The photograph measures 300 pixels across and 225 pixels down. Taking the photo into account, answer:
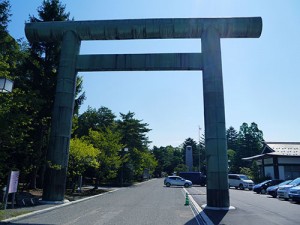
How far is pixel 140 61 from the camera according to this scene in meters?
17.6

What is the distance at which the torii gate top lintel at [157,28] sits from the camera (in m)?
17.4

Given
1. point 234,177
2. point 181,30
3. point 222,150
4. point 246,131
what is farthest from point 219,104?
point 246,131

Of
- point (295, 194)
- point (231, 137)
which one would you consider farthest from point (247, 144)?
point (295, 194)

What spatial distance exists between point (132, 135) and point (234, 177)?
1966 cm

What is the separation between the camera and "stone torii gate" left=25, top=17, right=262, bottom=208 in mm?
16375

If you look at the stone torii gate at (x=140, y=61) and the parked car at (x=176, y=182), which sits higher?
the stone torii gate at (x=140, y=61)

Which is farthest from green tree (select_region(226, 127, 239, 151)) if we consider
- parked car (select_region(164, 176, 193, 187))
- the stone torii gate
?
the stone torii gate

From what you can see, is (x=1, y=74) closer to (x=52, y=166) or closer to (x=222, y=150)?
(x=52, y=166)

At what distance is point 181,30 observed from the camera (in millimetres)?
17625

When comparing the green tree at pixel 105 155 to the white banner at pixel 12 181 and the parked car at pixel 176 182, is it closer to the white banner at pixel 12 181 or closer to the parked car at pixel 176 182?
the white banner at pixel 12 181

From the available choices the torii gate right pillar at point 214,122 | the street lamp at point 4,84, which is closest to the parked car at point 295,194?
the torii gate right pillar at point 214,122

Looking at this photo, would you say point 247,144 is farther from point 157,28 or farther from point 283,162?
A: point 157,28

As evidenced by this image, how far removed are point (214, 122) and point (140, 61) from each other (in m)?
5.78

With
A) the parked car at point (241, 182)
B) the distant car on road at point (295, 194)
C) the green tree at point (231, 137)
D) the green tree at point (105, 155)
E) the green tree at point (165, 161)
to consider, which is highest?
the green tree at point (231, 137)
